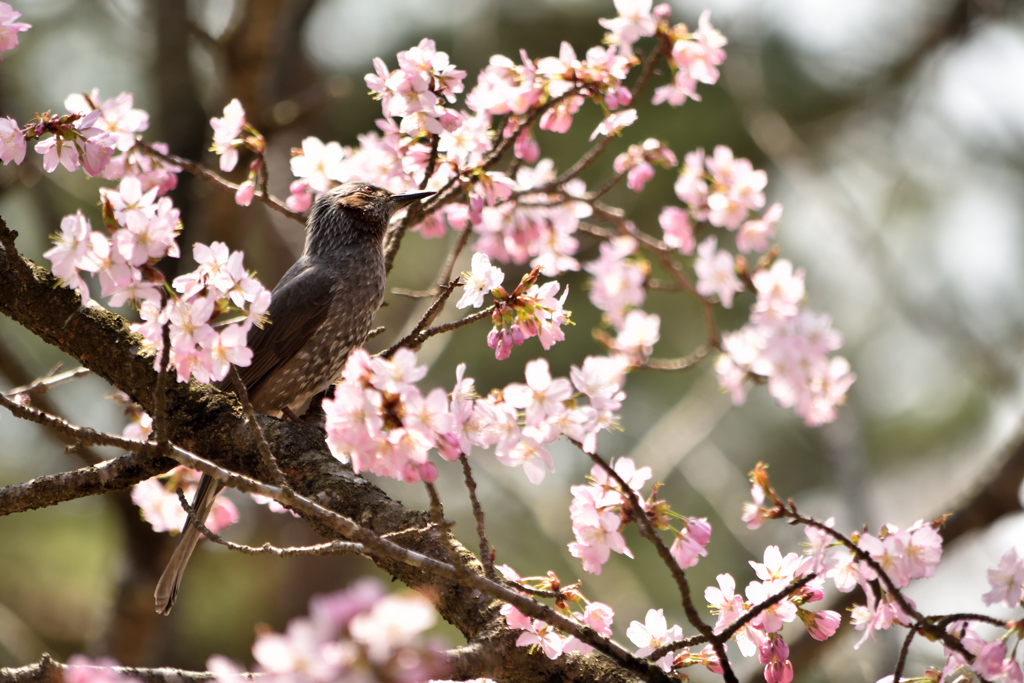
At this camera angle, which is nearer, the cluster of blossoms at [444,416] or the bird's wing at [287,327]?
the cluster of blossoms at [444,416]

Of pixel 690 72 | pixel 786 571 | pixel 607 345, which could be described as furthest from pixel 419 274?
pixel 786 571

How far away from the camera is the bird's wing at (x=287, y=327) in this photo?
2682 millimetres

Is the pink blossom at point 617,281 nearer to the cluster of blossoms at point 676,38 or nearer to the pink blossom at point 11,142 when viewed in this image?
the cluster of blossoms at point 676,38

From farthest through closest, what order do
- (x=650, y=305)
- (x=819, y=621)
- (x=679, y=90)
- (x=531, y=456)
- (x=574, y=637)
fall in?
(x=650, y=305)
(x=679, y=90)
(x=819, y=621)
(x=531, y=456)
(x=574, y=637)

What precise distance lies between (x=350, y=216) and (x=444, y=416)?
1.92 meters

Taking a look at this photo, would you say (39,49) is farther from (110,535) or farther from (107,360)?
(107,360)

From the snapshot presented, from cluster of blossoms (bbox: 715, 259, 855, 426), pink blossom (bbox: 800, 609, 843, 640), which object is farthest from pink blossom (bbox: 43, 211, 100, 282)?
cluster of blossoms (bbox: 715, 259, 855, 426)

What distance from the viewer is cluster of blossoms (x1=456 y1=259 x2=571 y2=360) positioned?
5.29 ft

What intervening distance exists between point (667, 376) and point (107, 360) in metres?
7.59

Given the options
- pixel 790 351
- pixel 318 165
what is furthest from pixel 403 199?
pixel 790 351

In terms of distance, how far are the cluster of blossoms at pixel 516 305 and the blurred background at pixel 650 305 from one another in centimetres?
268

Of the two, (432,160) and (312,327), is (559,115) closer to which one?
(432,160)

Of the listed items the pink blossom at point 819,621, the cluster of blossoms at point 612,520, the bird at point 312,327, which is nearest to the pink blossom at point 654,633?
the cluster of blossoms at point 612,520

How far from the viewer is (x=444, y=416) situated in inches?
49.9
